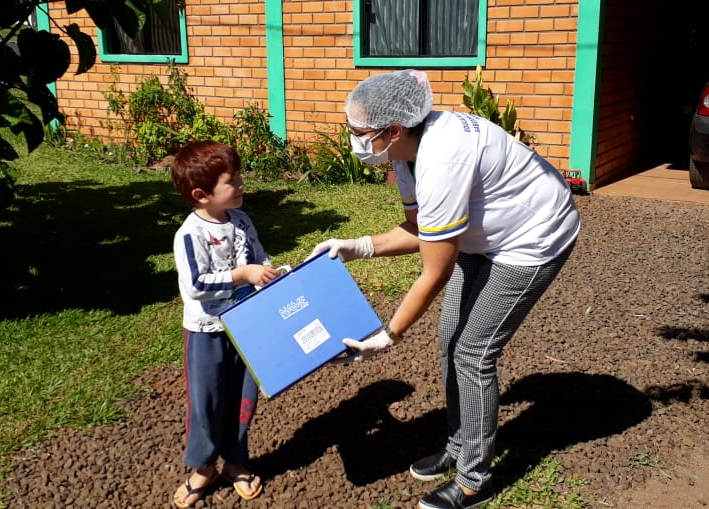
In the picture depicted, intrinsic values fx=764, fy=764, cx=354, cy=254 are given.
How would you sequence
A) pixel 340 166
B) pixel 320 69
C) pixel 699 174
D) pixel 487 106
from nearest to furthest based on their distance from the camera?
pixel 487 106
pixel 699 174
pixel 340 166
pixel 320 69

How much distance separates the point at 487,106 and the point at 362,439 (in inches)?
215

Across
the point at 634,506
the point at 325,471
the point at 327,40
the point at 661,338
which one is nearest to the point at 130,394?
the point at 325,471

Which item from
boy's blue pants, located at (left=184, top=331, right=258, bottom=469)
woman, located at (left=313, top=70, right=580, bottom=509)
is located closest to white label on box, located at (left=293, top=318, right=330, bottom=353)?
woman, located at (left=313, top=70, right=580, bottom=509)

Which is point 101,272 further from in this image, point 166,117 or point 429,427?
point 166,117

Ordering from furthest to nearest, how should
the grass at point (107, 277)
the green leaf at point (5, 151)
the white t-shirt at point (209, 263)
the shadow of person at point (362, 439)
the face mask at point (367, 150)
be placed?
1. the green leaf at point (5, 151)
2. the grass at point (107, 277)
3. the shadow of person at point (362, 439)
4. the white t-shirt at point (209, 263)
5. the face mask at point (367, 150)

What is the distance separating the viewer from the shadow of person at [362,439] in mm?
3486

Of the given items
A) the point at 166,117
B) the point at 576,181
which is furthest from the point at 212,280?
the point at 166,117

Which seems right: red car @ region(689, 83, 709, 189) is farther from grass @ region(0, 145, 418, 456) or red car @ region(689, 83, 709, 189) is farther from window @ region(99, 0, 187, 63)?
window @ region(99, 0, 187, 63)

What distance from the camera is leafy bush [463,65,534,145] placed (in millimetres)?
8336

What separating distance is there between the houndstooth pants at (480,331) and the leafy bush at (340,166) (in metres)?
6.37

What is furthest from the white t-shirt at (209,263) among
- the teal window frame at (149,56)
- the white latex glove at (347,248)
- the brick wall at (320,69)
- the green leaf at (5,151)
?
the teal window frame at (149,56)

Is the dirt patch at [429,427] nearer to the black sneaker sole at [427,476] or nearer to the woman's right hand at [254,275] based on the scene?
the black sneaker sole at [427,476]

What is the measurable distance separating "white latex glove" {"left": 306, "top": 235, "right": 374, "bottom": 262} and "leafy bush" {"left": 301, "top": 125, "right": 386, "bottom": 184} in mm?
6294

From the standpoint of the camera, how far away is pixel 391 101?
8.66ft
